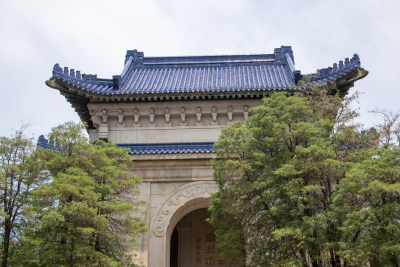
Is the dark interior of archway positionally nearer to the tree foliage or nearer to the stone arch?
the stone arch

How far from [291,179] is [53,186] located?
579 cm

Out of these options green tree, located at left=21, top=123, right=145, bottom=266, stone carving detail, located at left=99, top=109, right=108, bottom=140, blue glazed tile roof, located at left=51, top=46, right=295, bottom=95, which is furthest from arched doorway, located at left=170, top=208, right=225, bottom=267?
green tree, located at left=21, top=123, right=145, bottom=266

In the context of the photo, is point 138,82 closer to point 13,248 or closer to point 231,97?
point 231,97

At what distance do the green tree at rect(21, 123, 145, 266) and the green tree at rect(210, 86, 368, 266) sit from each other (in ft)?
9.13

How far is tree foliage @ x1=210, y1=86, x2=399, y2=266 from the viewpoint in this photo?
31.1ft

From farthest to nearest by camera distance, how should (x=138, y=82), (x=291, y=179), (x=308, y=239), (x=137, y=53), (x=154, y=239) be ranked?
(x=137, y=53) → (x=138, y=82) → (x=154, y=239) → (x=291, y=179) → (x=308, y=239)

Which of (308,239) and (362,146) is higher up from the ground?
(362,146)

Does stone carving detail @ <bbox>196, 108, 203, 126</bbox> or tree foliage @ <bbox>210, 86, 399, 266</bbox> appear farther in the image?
stone carving detail @ <bbox>196, 108, 203, 126</bbox>

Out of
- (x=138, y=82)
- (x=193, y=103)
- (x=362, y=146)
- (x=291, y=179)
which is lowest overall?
(x=291, y=179)

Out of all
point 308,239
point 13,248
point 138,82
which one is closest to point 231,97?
point 138,82

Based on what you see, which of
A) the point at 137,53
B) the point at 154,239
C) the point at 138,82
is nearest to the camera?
the point at 154,239

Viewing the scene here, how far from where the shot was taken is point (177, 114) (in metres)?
17.2

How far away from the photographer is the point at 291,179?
34.9ft

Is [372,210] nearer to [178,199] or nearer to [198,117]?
[178,199]
